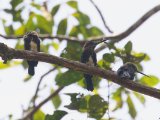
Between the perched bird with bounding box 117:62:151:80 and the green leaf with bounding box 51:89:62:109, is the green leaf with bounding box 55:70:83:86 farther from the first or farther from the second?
the green leaf with bounding box 51:89:62:109

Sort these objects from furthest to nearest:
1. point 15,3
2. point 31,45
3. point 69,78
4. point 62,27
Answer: point 62,27 < point 15,3 < point 31,45 < point 69,78

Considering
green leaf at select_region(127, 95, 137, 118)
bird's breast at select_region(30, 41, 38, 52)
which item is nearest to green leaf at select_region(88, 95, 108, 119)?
bird's breast at select_region(30, 41, 38, 52)

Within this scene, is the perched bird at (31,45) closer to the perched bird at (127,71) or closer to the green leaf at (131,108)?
the perched bird at (127,71)

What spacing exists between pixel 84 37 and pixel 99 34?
9.6 inches

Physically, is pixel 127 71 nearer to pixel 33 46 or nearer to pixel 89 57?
pixel 89 57

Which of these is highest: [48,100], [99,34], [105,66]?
[99,34]

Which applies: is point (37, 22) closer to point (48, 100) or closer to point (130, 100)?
point (48, 100)

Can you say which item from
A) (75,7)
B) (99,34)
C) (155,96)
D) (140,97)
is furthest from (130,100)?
(155,96)

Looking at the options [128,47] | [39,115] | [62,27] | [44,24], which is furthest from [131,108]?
[44,24]

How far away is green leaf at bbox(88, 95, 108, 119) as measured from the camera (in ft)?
16.1

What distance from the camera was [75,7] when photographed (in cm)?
755

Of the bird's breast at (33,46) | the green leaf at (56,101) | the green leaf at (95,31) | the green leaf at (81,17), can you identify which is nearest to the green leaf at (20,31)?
the green leaf at (81,17)

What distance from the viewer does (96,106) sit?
16.2 feet

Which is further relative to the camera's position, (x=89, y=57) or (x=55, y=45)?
(x=55, y=45)
